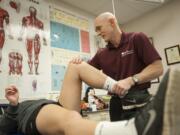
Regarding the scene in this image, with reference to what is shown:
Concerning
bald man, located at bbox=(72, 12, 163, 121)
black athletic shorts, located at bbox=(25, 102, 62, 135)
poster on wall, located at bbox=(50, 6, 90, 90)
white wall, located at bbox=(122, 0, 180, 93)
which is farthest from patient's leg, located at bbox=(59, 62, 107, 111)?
white wall, located at bbox=(122, 0, 180, 93)

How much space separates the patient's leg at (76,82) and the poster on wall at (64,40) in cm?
113

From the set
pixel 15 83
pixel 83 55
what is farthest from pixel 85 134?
pixel 83 55

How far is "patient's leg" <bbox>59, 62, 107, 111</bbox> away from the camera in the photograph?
112cm

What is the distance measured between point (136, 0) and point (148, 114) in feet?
7.30

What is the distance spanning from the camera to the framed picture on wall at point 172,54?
2732 millimetres

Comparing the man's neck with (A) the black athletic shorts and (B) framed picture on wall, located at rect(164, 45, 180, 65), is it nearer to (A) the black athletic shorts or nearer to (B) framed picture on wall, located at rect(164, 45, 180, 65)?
(A) the black athletic shorts

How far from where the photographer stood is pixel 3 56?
1.88 metres

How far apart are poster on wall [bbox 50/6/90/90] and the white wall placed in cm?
84

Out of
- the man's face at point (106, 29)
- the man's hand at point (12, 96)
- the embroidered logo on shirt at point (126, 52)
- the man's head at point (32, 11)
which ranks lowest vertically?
the man's hand at point (12, 96)

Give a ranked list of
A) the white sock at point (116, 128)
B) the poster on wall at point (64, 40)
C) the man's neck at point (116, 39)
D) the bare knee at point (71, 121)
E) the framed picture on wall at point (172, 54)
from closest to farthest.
Answer: the white sock at point (116, 128)
the bare knee at point (71, 121)
the man's neck at point (116, 39)
the poster on wall at point (64, 40)
the framed picture on wall at point (172, 54)

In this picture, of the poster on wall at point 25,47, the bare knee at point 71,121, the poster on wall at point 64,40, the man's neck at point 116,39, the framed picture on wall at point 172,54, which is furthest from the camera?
the framed picture on wall at point 172,54

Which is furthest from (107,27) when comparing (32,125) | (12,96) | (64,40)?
(64,40)

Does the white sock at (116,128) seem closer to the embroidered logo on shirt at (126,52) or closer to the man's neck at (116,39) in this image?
the embroidered logo on shirt at (126,52)

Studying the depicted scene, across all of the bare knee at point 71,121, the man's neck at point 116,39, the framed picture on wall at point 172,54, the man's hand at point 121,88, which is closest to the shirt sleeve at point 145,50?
the man's neck at point 116,39
